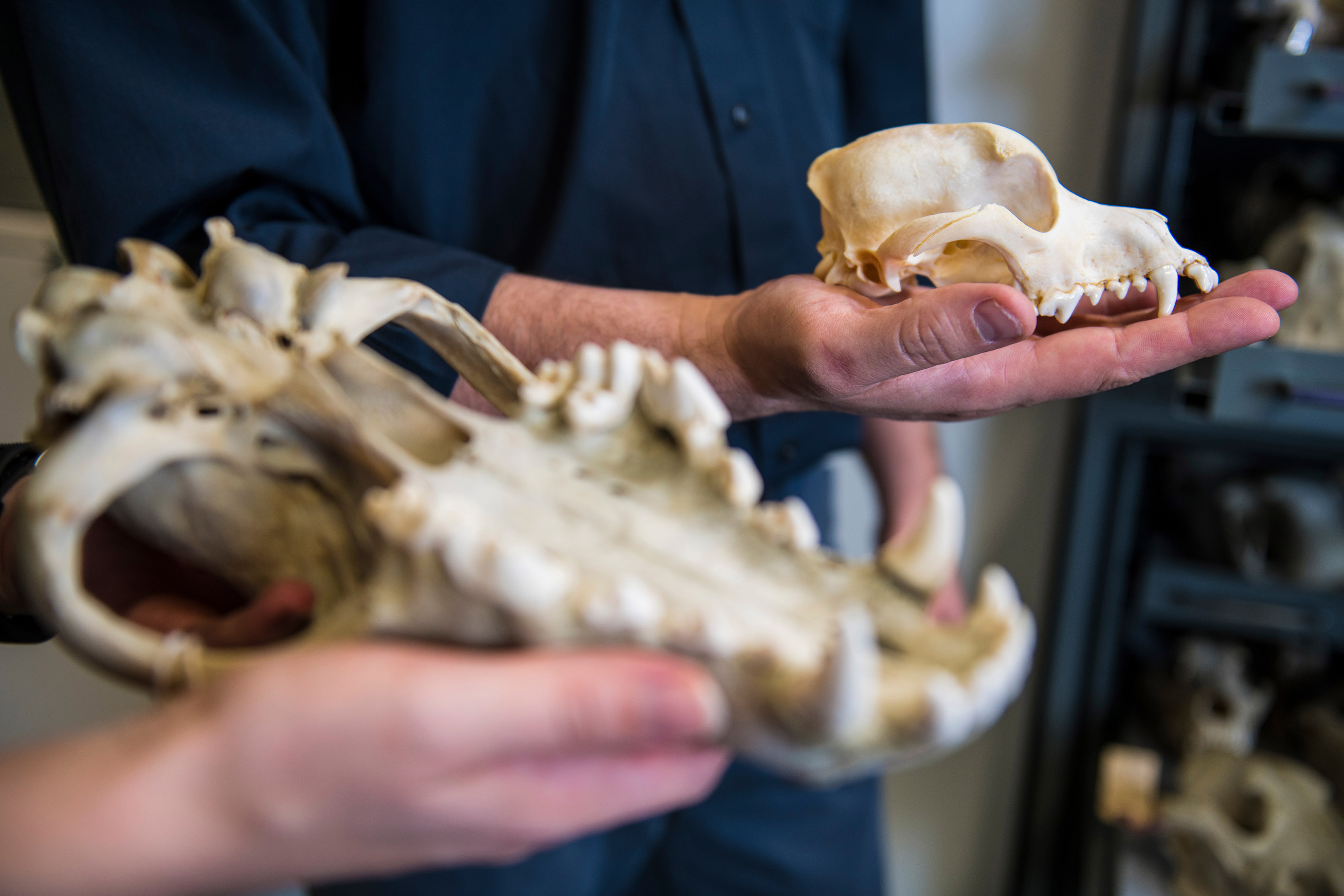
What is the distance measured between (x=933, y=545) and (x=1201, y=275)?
461mm

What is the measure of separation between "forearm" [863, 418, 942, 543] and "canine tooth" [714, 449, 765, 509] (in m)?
0.88

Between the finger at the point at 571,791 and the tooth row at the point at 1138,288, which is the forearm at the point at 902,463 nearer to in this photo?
the tooth row at the point at 1138,288

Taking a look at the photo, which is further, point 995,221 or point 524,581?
point 995,221

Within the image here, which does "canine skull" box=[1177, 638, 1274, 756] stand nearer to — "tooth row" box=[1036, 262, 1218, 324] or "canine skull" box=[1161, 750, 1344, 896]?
"canine skull" box=[1161, 750, 1344, 896]

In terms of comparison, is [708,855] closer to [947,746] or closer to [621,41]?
[947,746]

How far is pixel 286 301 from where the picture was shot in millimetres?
523

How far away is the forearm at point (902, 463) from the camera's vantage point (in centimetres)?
132

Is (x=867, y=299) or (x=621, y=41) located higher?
(x=621, y=41)

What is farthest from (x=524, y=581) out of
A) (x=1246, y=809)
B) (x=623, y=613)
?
(x=1246, y=809)

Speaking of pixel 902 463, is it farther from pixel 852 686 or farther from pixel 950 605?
pixel 852 686

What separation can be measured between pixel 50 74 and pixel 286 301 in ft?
1.42

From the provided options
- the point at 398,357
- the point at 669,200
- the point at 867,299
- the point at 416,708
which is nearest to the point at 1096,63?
the point at 669,200

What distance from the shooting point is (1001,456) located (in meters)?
1.79

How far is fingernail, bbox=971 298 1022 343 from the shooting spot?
0.59m
